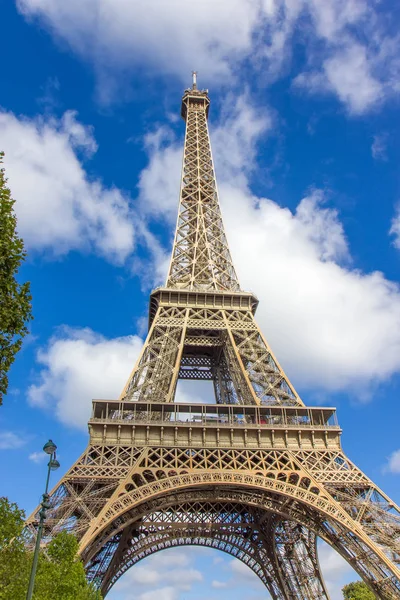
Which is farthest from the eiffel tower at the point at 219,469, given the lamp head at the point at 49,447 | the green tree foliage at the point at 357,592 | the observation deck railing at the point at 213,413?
the green tree foliage at the point at 357,592

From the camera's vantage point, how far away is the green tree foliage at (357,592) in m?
49.0

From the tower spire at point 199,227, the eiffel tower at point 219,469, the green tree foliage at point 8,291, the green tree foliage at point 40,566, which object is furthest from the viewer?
the tower spire at point 199,227

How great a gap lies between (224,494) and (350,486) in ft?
22.8

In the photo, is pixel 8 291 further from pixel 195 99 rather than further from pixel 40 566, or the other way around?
pixel 195 99

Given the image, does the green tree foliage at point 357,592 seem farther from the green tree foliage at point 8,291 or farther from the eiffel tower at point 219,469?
the green tree foliage at point 8,291

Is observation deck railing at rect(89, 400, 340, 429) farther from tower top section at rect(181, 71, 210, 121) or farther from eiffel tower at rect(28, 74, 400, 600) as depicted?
tower top section at rect(181, 71, 210, 121)

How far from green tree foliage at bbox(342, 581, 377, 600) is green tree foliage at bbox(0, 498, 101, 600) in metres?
36.5

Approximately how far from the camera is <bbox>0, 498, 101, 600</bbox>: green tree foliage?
1634 cm

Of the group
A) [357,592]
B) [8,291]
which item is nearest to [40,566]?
[8,291]

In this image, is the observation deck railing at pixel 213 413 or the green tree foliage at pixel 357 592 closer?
the observation deck railing at pixel 213 413

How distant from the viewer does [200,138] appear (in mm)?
49719

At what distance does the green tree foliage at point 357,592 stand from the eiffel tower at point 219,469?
1881 centimetres

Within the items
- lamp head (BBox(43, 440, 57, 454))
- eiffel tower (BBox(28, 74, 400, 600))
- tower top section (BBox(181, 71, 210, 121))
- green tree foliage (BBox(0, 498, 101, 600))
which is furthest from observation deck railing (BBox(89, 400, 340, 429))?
tower top section (BBox(181, 71, 210, 121))

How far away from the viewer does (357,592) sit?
53281mm
